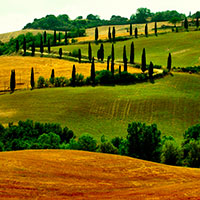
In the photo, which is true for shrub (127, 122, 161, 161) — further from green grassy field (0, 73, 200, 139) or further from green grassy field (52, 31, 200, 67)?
green grassy field (52, 31, 200, 67)

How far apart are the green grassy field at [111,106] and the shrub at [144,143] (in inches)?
790

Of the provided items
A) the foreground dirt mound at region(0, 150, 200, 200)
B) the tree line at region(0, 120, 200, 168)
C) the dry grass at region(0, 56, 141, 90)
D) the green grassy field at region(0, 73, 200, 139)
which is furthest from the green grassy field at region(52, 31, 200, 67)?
the foreground dirt mound at region(0, 150, 200, 200)

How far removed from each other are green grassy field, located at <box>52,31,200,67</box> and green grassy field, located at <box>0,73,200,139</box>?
42120 millimetres

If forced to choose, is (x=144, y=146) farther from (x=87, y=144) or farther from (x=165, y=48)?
(x=165, y=48)

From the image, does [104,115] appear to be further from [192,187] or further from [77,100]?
[192,187]

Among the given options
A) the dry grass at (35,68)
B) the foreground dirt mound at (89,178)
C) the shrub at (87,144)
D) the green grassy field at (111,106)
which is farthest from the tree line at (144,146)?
the dry grass at (35,68)

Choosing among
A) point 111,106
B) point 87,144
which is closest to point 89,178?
point 87,144

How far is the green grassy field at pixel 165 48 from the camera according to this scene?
158625 mm

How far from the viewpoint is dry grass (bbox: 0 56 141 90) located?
132 meters

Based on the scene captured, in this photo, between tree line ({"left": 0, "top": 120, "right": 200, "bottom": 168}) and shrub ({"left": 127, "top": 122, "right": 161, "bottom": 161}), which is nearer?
tree line ({"left": 0, "top": 120, "right": 200, "bottom": 168})

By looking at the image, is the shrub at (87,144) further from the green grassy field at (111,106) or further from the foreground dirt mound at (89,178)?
the foreground dirt mound at (89,178)

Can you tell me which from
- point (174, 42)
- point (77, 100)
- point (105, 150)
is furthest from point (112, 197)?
point (174, 42)

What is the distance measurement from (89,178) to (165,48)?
15192cm

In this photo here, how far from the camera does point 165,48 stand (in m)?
179
